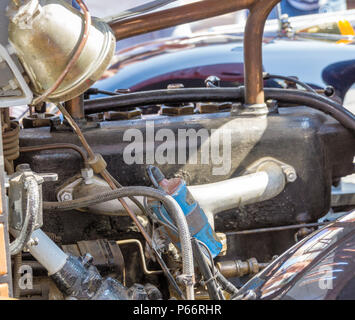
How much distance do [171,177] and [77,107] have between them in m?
0.33

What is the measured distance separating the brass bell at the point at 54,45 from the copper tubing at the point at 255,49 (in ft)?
2.03

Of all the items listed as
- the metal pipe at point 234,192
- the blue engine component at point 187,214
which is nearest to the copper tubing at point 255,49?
the metal pipe at point 234,192

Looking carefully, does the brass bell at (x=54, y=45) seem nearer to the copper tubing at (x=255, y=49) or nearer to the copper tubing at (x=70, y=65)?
the copper tubing at (x=70, y=65)

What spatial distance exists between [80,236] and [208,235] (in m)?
0.37

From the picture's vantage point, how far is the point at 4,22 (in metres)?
0.95

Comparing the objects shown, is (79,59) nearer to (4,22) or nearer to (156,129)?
(4,22)

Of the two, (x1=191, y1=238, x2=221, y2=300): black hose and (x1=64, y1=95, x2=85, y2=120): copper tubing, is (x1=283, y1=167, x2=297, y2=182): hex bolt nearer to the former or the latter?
(x1=191, y1=238, x2=221, y2=300): black hose

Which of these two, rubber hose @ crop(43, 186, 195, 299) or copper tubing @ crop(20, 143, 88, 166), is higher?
copper tubing @ crop(20, 143, 88, 166)

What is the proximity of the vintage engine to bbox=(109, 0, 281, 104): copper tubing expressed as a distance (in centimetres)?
4

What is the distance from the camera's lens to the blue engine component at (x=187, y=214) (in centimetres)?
132

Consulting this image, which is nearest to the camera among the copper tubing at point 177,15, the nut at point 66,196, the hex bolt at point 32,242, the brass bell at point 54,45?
the brass bell at point 54,45

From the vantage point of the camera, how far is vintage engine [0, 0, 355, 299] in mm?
1338

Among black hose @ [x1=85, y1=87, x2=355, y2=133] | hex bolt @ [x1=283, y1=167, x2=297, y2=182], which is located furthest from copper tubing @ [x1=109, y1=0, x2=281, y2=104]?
hex bolt @ [x1=283, y1=167, x2=297, y2=182]

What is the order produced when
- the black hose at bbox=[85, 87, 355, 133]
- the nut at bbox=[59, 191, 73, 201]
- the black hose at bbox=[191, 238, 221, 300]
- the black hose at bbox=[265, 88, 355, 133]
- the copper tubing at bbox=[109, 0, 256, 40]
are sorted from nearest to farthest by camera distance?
the black hose at bbox=[191, 238, 221, 300] → the nut at bbox=[59, 191, 73, 201] → the copper tubing at bbox=[109, 0, 256, 40] → the black hose at bbox=[265, 88, 355, 133] → the black hose at bbox=[85, 87, 355, 133]
